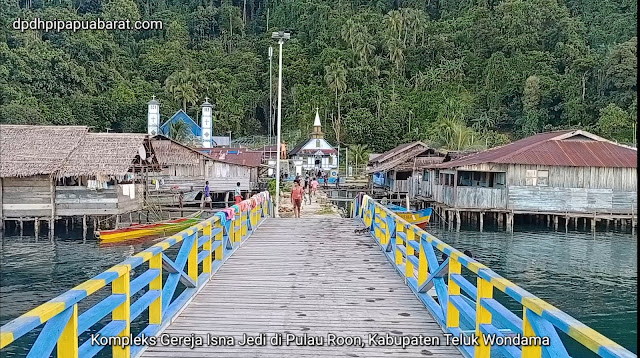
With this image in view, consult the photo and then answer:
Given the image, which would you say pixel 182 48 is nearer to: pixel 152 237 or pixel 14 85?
pixel 14 85

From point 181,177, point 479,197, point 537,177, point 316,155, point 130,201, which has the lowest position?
point 130,201

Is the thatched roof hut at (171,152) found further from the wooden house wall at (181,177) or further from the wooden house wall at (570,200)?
the wooden house wall at (570,200)

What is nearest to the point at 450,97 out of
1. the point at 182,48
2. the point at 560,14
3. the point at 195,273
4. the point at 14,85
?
the point at 560,14

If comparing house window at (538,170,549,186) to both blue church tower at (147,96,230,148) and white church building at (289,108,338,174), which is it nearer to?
white church building at (289,108,338,174)

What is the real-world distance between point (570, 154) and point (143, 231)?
1954 centimetres

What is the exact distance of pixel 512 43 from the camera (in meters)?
75.2

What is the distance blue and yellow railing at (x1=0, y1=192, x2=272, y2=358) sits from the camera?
3.36 m

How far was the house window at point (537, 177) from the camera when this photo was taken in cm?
2842

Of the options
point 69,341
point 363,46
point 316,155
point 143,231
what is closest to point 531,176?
point 143,231

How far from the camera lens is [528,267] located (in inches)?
791

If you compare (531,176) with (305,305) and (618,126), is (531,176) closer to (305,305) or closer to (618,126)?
(305,305)

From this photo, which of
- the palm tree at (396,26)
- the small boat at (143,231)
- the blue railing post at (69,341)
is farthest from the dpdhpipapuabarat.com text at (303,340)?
the palm tree at (396,26)

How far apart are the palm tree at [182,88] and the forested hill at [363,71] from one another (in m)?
0.20

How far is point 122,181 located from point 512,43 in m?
59.6
